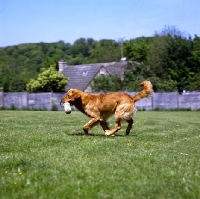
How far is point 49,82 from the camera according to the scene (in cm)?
5866

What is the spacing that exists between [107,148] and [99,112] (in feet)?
10.5

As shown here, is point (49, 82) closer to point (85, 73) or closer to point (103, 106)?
point (85, 73)

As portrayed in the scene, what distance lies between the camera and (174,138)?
41.6 feet

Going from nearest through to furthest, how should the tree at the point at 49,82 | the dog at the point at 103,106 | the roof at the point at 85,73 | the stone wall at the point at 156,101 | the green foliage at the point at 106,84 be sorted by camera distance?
the dog at the point at 103,106 → the stone wall at the point at 156,101 → the green foliage at the point at 106,84 → the tree at the point at 49,82 → the roof at the point at 85,73

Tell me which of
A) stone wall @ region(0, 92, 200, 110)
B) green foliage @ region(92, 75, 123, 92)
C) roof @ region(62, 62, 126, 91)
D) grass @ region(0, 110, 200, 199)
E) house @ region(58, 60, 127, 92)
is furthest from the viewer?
roof @ region(62, 62, 126, 91)

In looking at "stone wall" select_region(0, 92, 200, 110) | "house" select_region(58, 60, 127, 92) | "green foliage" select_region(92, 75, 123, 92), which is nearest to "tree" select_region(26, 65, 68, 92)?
"house" select_region(58, 60, 127, 92)

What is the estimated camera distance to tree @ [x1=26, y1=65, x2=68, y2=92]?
5769cm

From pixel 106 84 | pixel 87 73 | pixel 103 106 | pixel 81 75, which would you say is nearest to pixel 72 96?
pixel 103 106

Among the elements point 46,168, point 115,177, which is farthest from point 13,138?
point 115,177

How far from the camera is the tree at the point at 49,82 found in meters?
57.7

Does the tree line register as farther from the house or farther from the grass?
the grass

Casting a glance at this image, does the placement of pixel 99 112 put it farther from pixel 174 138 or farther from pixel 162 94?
pixel 162 94

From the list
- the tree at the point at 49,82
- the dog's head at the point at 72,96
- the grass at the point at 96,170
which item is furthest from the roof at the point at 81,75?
the grass at the point at 96,170

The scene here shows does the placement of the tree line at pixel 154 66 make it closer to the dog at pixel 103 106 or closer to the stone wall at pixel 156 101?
the stone wall at pixel 156 101
